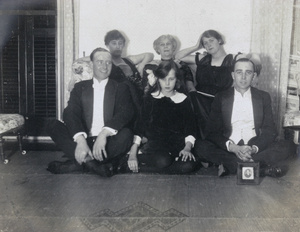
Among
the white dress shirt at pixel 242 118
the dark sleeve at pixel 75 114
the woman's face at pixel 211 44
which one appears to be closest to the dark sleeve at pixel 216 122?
the white dress shirt at pixel 242 118

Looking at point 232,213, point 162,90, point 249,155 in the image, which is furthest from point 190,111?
point 232,213

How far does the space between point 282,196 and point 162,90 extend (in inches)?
59.1

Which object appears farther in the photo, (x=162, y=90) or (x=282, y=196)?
(x=162, y=90)

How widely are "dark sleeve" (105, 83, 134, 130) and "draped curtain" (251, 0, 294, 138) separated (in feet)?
6.56

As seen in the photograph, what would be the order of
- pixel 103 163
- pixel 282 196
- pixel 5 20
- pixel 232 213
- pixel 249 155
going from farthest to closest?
pixel 5 20 → pixel 103 163 → pixel 249 155 → pixel 282 196 → pixel 232 213

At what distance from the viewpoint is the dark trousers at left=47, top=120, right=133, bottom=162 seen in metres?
3.52

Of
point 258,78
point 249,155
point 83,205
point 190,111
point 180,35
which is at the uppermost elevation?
point 180,35

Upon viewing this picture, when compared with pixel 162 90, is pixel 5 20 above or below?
above

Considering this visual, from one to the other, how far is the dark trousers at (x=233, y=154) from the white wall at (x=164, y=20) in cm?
174

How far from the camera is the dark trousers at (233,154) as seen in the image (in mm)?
3441

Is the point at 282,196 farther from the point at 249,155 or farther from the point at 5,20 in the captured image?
the point at 5,20

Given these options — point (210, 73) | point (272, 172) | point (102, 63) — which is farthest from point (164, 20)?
point (272, 172)

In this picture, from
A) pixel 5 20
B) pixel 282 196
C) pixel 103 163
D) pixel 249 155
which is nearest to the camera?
pixel 282 196

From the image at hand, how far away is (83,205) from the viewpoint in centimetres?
266
